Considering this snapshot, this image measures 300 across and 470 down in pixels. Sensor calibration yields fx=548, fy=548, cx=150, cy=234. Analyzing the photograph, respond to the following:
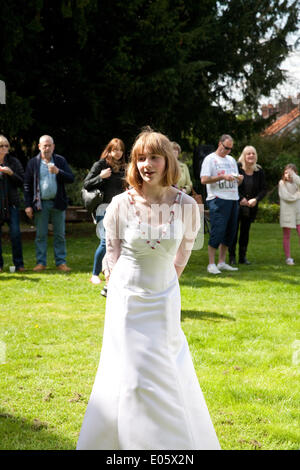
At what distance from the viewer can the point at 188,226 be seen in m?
3.37

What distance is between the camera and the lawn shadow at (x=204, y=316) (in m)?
6.50

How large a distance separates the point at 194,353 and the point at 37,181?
5.40 meters

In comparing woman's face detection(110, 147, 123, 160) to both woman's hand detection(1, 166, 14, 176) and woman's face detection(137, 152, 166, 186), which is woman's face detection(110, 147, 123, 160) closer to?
woman's hand detection(1, 166, 14, 176)

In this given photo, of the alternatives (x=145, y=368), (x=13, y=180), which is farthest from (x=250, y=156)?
(x=145, y=368)

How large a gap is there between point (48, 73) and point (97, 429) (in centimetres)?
1377

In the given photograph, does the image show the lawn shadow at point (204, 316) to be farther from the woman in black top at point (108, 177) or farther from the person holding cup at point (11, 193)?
the person holding cup at point (11, 193)

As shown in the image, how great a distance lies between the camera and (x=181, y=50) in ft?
52.7

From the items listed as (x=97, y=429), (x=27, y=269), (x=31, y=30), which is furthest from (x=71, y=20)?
(x=97, y=429)

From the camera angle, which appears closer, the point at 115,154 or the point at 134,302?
the point at 134,302

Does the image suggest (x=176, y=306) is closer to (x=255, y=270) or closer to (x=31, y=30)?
(x=255, y=270)

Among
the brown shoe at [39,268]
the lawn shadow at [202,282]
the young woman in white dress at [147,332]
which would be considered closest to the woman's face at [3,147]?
the brown shoe at [39,268]

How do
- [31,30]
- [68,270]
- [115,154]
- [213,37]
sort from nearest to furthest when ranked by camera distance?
A: [115,154] < [68,270] < [31,30] < [213,37]

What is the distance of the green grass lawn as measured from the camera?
12.0ft

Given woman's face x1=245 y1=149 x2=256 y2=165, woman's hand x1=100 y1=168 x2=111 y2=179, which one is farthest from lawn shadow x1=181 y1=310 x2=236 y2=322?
woman's face x1=245 y1=149 x2=256 y2=165
